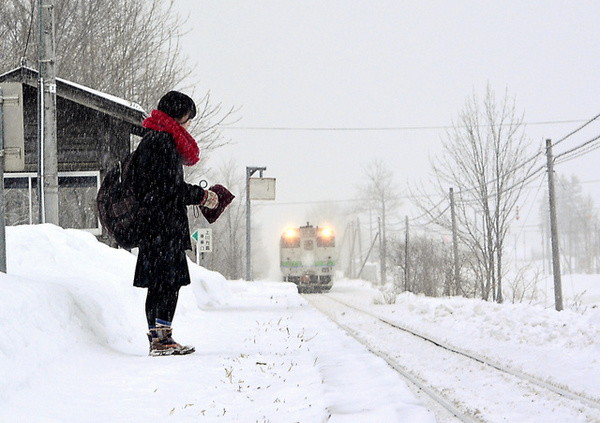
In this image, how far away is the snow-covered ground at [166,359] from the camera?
3.68 metres

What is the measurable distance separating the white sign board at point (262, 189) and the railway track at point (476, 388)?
2036 cm

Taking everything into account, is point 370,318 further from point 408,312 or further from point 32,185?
point 32,185

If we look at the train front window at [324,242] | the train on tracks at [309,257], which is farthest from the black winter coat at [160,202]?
the train front window at [324,242]

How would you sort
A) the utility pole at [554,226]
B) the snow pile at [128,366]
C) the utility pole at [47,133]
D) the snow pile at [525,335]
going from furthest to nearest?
the utility pole at [554,226], the utility pole at [47,133], the snow pile at [525,335], the snow pile at [128,366]

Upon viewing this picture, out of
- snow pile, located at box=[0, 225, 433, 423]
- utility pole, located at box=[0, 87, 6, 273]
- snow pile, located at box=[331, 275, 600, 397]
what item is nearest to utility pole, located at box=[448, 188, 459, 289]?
snow pile, located at box=[331, 275, 600, 397]

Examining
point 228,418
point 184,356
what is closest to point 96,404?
point 228,418

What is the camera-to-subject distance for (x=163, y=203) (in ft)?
16.7

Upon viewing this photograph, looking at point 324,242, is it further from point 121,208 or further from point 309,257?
point 121,208

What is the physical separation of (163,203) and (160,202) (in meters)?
0.02

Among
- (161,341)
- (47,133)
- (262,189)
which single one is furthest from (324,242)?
(161,341)

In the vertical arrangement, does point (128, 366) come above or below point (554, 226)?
below

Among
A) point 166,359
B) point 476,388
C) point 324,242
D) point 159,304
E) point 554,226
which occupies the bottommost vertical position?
point 476,388

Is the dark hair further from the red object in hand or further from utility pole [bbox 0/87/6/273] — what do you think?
utility pole [bbox 0/87/6/273]

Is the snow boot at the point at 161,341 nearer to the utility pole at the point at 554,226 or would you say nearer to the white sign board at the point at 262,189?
the utility pole at the point at 554,226
